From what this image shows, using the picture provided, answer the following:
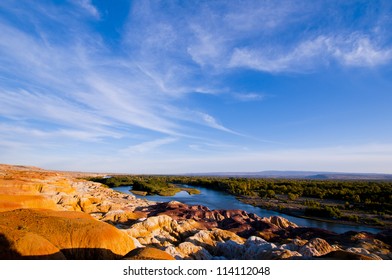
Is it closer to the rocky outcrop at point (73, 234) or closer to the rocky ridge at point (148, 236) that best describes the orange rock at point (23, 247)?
the rocky ridge at point (148, 236)

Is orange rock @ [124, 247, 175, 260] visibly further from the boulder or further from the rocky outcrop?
the boulder

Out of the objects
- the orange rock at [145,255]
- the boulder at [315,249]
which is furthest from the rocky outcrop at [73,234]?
the boulder at [315,249]

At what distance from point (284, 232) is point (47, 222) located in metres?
25.1

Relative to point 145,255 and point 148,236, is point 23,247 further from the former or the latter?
point 148,236

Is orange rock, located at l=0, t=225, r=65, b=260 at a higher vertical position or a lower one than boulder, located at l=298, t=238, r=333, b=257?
higher

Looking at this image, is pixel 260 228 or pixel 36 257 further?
pixel 260 228

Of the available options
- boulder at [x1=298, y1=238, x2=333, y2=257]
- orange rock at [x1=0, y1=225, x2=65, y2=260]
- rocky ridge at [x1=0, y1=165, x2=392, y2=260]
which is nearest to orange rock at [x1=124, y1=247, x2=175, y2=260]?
rocky ridge at [x1=0, y1=165, x2=392, y2=260]

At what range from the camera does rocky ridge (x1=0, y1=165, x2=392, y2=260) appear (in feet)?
41.3

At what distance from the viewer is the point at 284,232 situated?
103 feet

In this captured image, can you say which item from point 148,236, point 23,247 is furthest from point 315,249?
point 23,247

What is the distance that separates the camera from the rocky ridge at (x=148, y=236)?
12586 mm

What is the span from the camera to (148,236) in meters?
→ 25.3

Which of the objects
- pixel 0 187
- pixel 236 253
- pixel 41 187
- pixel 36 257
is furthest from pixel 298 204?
pixel 36 257

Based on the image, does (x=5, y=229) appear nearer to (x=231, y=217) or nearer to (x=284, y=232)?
(x=284, y=232)
